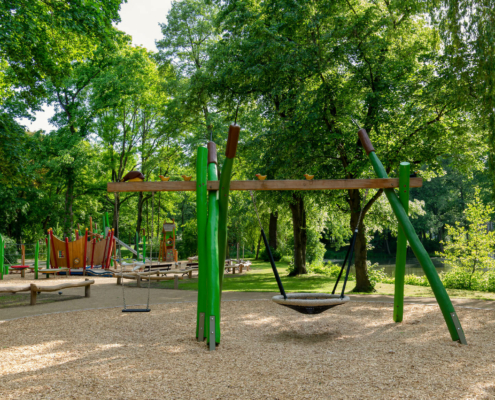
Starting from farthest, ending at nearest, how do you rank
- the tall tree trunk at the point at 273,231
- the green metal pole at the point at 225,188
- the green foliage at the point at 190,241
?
the green foliage at the point at 190,241 < the tall tree trunk at the point at 273,231 < the green metal pole at the point at 225,188

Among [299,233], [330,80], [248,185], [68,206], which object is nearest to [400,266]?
[248,185]

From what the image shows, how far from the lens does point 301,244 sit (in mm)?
17406

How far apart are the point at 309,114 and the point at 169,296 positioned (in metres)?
6.10

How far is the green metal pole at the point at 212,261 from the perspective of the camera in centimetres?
538

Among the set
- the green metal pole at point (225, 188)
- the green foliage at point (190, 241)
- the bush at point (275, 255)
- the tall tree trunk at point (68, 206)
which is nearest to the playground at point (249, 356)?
the green metal pole at point (225, 188)

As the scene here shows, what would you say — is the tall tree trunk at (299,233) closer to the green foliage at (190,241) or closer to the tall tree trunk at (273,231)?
the tall tree trunk at (273,231)

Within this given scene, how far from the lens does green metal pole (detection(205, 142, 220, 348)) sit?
17.6ft

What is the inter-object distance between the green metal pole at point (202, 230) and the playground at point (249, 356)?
0.50 m

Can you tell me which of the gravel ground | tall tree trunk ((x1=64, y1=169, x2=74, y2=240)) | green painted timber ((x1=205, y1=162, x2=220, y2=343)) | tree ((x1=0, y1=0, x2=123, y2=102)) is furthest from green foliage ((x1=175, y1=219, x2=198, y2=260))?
green painted timber ((x1=205, y1=162, x2=220, y2=343))

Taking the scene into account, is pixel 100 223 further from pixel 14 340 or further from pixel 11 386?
pixel 11 386


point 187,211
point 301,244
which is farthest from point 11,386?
point 187,211

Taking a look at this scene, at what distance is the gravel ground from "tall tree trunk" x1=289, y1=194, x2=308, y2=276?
30.2 ft

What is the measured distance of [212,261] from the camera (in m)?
5.57

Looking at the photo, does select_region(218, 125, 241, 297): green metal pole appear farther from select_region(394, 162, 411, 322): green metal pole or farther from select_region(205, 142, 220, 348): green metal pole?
select_region(394, 162, 411, 322): green metal pole
